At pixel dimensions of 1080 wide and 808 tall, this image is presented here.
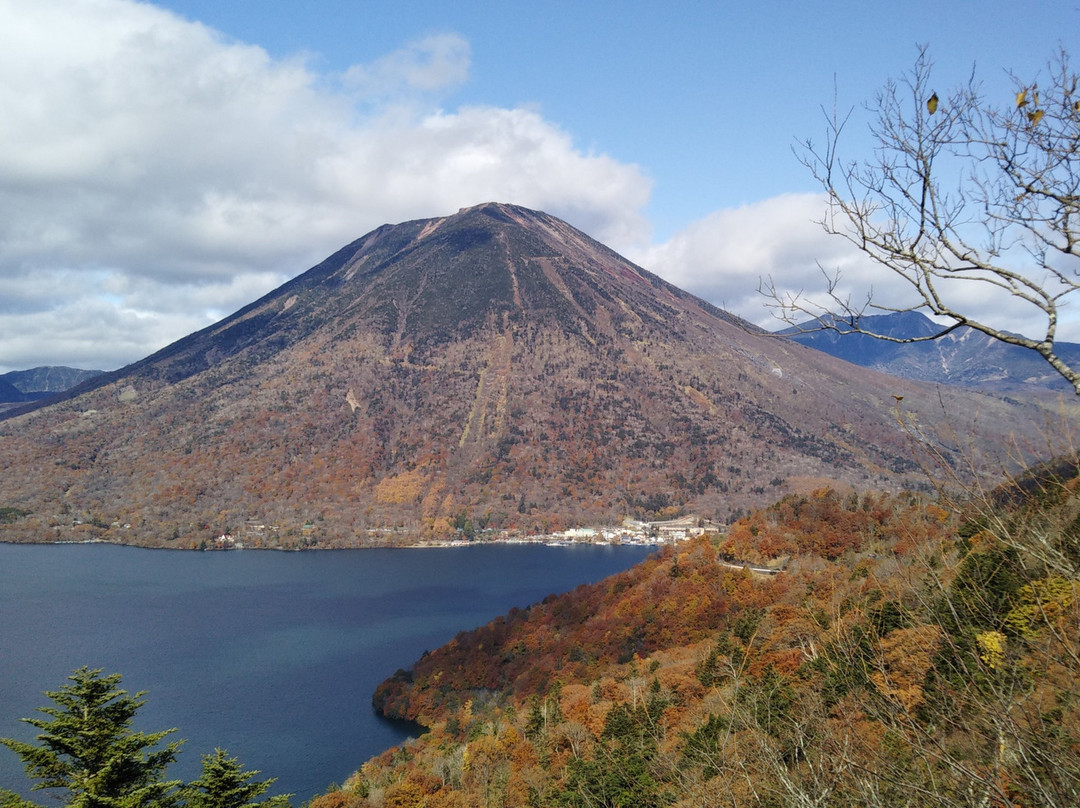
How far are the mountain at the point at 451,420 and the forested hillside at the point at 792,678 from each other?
57.7 meters

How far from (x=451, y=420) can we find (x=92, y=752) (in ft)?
379

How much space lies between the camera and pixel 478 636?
39.7 meters

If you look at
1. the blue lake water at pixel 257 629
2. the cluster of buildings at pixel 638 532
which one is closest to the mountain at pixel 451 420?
the cluster of buildings at pixel 638 532

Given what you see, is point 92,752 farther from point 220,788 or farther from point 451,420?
point 451,420

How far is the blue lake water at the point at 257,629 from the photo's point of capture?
3078 cm

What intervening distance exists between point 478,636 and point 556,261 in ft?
489

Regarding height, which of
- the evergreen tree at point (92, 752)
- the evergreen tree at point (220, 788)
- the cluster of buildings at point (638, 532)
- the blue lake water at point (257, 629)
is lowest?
the blue lake water at point (257, 629)

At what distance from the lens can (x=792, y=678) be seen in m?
14.5

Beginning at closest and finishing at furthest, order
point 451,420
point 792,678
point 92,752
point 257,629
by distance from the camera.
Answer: point 92,752 → point 792,678 → point 257,629 → point 451,420

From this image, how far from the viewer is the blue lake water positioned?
30781 mm

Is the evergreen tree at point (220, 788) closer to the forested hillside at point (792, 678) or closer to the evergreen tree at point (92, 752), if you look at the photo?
the evergreen tree at point (92, 752)

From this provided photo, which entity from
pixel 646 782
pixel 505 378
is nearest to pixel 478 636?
pixel 646 782

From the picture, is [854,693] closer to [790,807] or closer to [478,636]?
[790,807]

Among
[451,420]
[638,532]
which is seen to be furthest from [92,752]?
[451,420]
